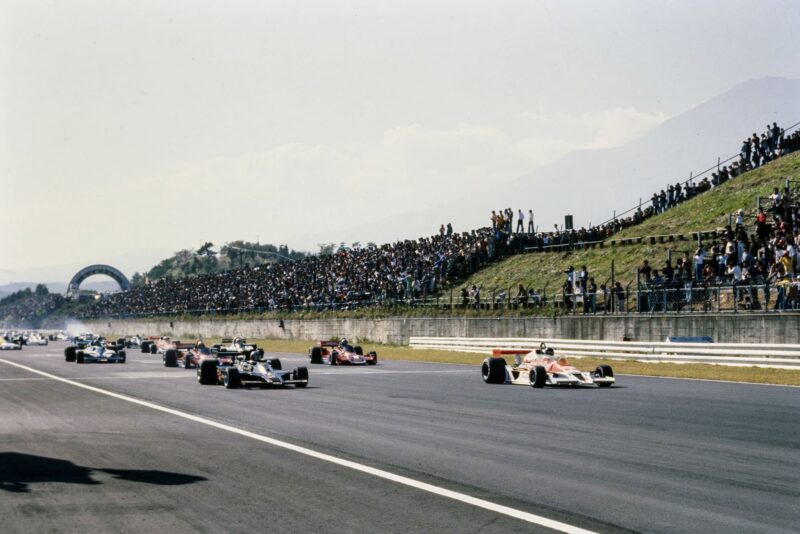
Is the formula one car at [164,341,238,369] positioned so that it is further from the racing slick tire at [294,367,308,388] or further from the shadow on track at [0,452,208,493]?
the shadow on track at [0,452,208,493]

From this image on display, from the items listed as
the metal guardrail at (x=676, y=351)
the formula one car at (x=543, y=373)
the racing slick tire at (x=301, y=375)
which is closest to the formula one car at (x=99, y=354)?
the metal guardrail at (x=676, y=351)

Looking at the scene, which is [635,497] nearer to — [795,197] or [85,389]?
[85,389]

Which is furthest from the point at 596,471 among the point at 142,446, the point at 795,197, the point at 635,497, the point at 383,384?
the point at 795,197

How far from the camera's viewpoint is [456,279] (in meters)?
56.3

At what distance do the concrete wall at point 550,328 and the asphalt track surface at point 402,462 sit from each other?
953cm

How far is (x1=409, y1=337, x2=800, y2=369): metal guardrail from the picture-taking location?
91.1 ft

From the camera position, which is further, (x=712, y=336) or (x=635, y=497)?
(x=712, y=336)

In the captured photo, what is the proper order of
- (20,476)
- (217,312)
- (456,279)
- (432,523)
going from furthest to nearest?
(217,312)
(456,279)
(20,476)
(432,523)

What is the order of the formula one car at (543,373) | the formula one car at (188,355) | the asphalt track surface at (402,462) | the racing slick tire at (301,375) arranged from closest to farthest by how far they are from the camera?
the asphalt track surface at (402,462), the formula one car at (543,373), the racing slick tire at (301,375), the formula one car at (188,355)

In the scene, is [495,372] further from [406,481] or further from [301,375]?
[406,481]

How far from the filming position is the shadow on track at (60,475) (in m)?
9.88

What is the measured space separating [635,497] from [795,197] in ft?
116

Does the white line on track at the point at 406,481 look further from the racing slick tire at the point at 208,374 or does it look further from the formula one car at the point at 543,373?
the formula one car at the point at 543,373

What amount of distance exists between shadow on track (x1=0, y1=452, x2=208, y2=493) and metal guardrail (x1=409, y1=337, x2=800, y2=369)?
2126 centimetres
